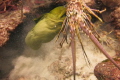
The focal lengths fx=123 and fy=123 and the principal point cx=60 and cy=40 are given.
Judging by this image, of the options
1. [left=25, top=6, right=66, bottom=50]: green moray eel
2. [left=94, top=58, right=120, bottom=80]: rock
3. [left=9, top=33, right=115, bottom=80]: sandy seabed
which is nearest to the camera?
[left=94, top=58, right=120, bottom=80]: rock

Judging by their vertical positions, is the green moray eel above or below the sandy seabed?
above

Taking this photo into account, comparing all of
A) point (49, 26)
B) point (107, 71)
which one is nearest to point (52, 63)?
point (49, 26)

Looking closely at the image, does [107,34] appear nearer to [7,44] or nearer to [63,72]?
[63,72]

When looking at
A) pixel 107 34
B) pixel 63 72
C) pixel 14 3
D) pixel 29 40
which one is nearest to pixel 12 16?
pixel 14 3

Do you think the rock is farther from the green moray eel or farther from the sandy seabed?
the green moray eel

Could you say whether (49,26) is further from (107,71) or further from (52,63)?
(107,71)

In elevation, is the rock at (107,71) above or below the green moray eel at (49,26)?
below

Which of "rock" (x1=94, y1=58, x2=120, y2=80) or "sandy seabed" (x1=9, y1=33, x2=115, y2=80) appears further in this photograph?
"sandy seabed" (x1=9, y1=33, x2=115, y2=80)

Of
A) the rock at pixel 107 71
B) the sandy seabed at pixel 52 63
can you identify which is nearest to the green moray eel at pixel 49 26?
the sandy seabed at pixel 52 63

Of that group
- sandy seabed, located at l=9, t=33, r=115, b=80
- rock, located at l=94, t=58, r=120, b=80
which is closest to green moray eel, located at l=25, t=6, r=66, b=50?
sandy seabed, located at l=9, t=33, r=115, b=80

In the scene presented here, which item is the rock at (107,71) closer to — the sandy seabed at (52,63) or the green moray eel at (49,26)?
the sandy seabed at (52,63)

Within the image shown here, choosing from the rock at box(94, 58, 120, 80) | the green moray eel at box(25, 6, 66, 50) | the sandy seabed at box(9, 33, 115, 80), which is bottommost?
the sandy seabed at box(9, 33, 115, 80)
